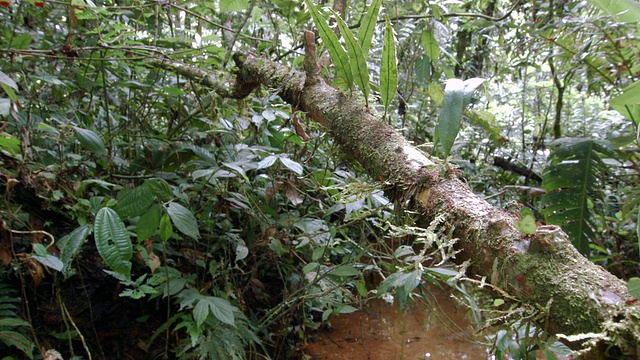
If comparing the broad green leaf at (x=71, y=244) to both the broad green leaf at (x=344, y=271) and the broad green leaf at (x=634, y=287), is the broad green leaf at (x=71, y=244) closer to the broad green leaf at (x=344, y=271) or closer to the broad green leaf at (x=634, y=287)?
the broad green leaf at (x=344, y=271)

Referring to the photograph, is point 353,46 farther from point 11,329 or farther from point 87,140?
point 11,329

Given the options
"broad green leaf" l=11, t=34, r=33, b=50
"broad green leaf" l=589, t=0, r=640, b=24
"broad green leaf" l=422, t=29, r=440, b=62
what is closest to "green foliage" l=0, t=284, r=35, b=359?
"broad green leaf" l=11, t=34, r=33, b=50

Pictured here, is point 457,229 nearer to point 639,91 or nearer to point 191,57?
point 639,91

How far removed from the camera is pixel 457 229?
Answer: 0.58m

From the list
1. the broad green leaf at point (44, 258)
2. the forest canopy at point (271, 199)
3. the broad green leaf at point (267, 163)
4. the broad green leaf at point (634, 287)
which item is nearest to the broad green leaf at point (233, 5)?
the forest canopy at point (271, 199)

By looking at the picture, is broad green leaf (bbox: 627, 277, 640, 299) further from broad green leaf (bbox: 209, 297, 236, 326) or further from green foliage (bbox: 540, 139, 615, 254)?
green foliage (bbox: 540, 139, 615, 254)

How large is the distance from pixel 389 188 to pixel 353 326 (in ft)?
4.58

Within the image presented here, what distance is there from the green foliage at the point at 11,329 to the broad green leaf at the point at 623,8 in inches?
70.4

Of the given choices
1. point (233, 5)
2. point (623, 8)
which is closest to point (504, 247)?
point (623, 8)

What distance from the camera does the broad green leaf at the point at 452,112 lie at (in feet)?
2.17

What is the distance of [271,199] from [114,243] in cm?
60

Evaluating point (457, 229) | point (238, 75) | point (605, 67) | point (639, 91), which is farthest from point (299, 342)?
point (605, 67)

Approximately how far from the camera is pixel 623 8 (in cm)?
101

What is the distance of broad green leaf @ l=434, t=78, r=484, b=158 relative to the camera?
66cm
